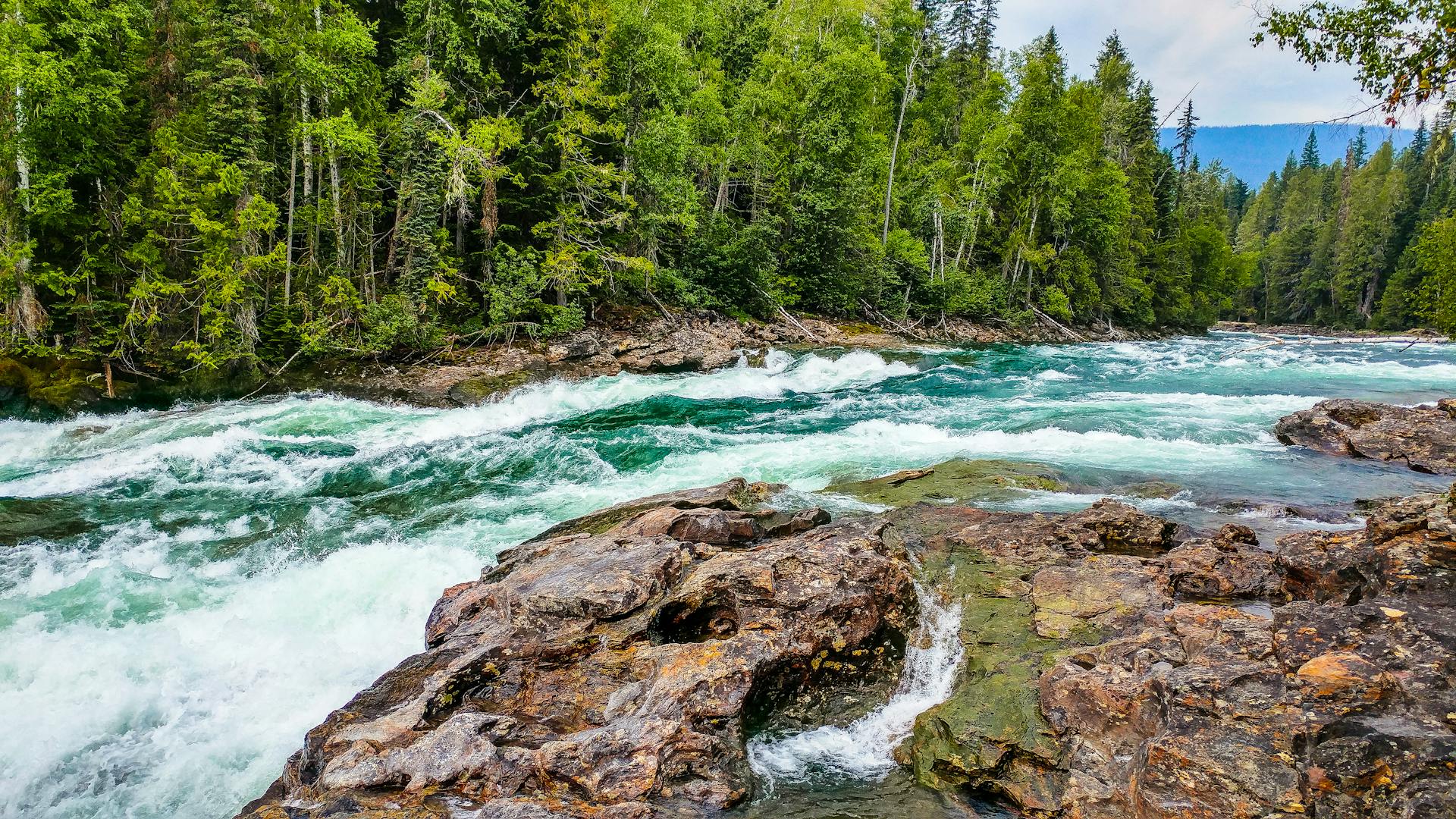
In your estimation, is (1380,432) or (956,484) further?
(1380,432)

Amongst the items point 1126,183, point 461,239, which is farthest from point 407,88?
point 1126,183

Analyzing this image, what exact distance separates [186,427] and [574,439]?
25.6ft

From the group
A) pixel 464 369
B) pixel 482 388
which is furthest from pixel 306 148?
pixel 482 388

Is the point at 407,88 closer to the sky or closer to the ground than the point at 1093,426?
closer to the sky

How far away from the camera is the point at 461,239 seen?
19312mm

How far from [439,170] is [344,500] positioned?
1083 centimetres

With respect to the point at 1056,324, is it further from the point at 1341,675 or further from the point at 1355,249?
the point at 1355,249

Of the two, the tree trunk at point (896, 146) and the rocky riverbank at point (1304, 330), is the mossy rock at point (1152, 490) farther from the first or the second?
the rocky riverbank at point (1304, 330)

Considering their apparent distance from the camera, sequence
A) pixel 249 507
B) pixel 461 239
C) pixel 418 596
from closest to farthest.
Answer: pixel 418 596, pixel 249 507, pixel 461 239

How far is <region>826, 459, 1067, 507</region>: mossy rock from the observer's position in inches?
341

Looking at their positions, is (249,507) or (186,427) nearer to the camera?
(249,507)

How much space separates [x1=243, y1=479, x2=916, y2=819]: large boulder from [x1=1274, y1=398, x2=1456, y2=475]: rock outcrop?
1014cm

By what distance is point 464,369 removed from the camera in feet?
57.2

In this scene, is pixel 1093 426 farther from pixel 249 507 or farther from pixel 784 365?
pixel 249 507
